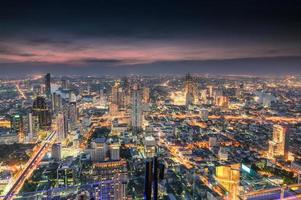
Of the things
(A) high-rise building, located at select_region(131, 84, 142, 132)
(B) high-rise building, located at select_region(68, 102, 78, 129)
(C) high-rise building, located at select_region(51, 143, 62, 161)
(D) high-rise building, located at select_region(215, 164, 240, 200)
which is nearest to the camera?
(D) high-rise building, located at select_region(215, 164, 240, 200)

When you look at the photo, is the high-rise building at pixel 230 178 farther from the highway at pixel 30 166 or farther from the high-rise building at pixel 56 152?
the high-rise building at pixel 56 152

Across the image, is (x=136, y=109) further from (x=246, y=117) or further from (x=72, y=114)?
(x=246, y=117)

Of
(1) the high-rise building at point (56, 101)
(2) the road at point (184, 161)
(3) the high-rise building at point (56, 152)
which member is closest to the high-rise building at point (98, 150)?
(3) the high-rise building at point (56, 152)

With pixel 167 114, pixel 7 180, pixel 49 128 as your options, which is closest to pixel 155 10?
pixel 7 180

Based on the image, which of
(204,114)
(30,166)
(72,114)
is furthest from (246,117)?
(30,166)

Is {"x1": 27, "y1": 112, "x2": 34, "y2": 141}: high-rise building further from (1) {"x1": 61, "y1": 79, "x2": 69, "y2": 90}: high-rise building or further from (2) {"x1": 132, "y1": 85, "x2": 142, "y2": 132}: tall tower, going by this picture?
(2) {"x1": 132, "y1": 85, "x2": 142, "y2": 132}: tall tower

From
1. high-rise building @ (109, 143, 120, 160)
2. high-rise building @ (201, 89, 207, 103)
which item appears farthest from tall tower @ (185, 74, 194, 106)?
high-rise building @ (109, 143, 120, 160)
